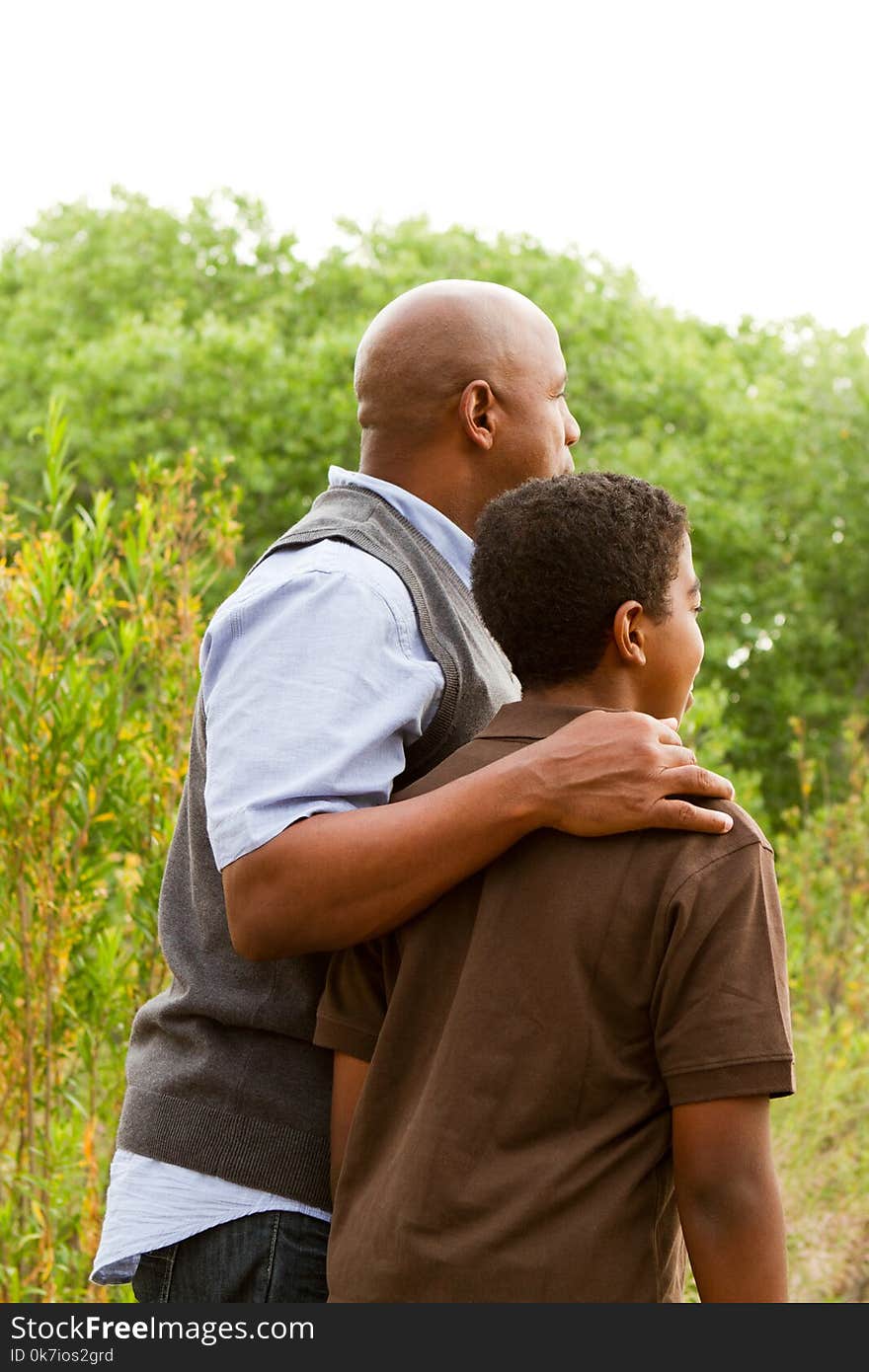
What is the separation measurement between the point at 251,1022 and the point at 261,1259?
28 cm

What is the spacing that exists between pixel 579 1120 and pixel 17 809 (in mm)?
2199

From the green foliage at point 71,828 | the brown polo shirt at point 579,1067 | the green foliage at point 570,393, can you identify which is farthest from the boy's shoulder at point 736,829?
the green foliage at point 570,393

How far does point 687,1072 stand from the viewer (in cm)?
150

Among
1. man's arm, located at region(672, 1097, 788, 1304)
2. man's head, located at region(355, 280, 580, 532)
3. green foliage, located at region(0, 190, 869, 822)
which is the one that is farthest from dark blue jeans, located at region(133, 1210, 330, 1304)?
green foliage, located at region(0, 190, 869, 822)

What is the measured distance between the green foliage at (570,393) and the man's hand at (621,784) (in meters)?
11.6

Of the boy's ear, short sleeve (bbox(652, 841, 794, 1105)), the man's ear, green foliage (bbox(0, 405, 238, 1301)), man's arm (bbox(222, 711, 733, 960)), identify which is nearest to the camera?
short sleeve (bbox(652, 841, 794, 1105))

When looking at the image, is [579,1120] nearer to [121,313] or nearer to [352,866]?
[352,866]

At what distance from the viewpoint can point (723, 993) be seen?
1.51 meters

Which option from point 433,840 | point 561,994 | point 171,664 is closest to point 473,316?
point 433,840

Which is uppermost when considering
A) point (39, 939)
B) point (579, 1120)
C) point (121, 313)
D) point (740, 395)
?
point (121, 313)

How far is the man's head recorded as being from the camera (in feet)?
6.79

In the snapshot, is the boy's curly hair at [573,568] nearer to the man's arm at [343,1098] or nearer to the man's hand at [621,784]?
the man's hand at [621,784]

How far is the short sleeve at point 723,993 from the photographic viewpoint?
4.91 feet

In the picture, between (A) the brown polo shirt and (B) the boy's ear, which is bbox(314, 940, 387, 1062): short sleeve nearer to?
(A) the brown polo shirt
